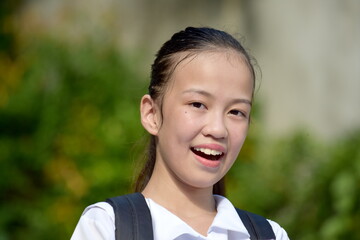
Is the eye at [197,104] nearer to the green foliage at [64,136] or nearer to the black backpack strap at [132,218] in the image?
the black backpack strap at [132,218]

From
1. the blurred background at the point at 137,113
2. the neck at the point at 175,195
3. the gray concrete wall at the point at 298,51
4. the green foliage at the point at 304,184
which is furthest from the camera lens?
the gray concrete wall at the point at 298,51

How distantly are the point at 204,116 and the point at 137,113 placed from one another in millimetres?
3488

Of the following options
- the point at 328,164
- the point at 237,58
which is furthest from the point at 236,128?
the point at 328,164

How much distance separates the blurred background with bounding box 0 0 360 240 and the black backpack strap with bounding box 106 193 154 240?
2.58 meters

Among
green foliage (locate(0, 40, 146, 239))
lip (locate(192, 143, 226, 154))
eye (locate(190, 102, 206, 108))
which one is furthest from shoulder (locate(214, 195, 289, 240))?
green foliage (locate(0, 40, 146, 239))

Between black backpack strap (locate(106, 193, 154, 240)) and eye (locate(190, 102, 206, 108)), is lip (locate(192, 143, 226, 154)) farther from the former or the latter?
black backpack strap (locate(106, 193, 154, 240))

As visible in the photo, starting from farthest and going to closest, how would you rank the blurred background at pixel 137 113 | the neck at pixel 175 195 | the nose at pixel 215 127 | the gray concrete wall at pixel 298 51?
the gray concrete wall at pixel 298 51, the blurred background at pixel 137 113, the neck at pixel 175 195, the nose at pixel 215 127

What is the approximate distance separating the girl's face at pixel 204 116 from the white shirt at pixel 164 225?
Answer: 12 centimetres

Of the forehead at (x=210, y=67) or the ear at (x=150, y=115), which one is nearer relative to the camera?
the forehead at (x=210, y=67)

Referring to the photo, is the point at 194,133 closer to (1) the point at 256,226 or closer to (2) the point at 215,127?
(2) the point at 215,127

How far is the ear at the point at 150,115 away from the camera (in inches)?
92.0

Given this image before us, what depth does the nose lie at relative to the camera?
2166 mm

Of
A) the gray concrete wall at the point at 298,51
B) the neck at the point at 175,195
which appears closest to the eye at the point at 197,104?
the neck at the point at 175,195

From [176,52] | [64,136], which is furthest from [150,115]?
[64,136]
